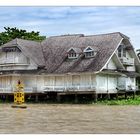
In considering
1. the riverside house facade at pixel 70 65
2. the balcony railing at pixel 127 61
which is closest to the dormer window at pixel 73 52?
the riverside house facade at pixel 70 65

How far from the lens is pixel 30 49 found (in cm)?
3300

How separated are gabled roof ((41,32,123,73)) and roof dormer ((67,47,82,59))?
10.9 inches

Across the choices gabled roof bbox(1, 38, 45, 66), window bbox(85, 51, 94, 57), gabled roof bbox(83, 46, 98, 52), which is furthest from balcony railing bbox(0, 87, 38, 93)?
gabled roof bbox(83, 46, 98, 52)

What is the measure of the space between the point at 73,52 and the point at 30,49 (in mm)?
3312

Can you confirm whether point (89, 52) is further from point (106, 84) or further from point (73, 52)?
point (106, 84)

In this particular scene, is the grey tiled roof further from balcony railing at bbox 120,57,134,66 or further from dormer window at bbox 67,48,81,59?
balcony railing at bbox 120,57,134,66

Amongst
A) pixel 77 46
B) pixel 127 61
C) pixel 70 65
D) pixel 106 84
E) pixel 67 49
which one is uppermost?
pixel 77 46

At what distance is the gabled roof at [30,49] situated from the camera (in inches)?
1257

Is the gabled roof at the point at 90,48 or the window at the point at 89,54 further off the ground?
the gabled roof at the point at 90,48

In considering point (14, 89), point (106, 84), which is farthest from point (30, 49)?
point (106, 84)

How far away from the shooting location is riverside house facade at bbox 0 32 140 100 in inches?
1188

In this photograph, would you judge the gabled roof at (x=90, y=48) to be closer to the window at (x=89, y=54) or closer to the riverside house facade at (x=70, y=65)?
the riverside house facade at (x=70, y=65)

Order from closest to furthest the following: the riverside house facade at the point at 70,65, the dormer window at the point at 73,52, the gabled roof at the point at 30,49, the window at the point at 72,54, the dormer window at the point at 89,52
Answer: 1. the riverside house facade at the point at 70,65
2. the dormer window at the point at 89,52
3. the dormer window at the point at 73,52
4. the window at the point at 72,54
5. the gabled roof at the point at 30,49
